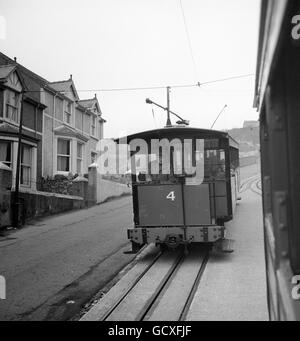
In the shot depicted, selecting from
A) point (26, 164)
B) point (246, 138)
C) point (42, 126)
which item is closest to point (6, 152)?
point (26, 164)

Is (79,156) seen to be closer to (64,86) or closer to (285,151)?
(64,86)

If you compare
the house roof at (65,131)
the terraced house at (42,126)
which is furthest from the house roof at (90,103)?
the house roof at (65,131)

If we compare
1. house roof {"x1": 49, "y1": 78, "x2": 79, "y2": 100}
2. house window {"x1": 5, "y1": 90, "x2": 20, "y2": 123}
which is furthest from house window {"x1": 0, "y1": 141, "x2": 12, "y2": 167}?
house roof {"x1": 49, "y1": 78, "x2": 79, "y2": 100}

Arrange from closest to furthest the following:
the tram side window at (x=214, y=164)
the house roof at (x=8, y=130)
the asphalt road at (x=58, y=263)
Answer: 1. the asphalt road at (x=58, y=263)
2. the tram side window at (x=214, y=164)
3. the house roof at (x=8, y=130)

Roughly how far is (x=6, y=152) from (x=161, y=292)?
14264 millimetres

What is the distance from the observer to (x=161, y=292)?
21.8ft

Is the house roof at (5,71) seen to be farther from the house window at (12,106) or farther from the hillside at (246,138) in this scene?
the hillside at (246,138)

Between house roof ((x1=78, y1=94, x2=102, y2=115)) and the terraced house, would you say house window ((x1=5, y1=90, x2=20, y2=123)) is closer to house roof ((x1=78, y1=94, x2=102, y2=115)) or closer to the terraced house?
the terraced house

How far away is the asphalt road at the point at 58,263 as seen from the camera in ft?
20.3

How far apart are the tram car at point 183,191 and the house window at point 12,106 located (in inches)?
467

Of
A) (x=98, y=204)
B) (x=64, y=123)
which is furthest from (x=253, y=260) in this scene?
(x=64, y=123)

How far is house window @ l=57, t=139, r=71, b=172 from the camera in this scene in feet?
78.6

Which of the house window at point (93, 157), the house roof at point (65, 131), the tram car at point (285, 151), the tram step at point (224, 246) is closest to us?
the tram car at point (285, 151)

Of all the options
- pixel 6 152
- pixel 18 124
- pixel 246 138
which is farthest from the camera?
pixel 246 138
